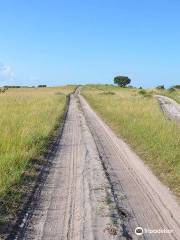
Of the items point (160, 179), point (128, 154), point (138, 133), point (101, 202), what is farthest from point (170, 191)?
point (138, 133)

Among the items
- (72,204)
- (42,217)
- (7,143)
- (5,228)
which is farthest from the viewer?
(7,143)

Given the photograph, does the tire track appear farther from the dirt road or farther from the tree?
the tree

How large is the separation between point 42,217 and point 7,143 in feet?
22.1

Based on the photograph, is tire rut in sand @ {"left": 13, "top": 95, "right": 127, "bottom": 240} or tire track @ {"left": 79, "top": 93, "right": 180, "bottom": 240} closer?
tire rut in sand @ {"left": 13, "top": 95, "right": 127, "bottom": 240}

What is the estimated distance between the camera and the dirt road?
A: 7.42 metres

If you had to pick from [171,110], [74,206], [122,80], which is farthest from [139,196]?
[122,80]

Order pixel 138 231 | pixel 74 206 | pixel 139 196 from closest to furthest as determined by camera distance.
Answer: pixel 138 231 → pixel 74 206 → pixel 139 196

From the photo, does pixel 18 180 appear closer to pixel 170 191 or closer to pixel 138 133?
pixel 170 191

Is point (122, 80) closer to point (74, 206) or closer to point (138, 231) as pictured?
point (74, 206)

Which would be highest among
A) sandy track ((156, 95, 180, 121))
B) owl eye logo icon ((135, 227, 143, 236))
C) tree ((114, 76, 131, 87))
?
owl eye logo icon ((135, 227, 143, 236))

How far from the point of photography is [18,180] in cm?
1040

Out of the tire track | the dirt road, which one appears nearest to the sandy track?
the tire track

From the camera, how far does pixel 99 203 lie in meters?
8.88

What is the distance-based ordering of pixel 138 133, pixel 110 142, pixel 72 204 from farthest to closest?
pixel 138 133 < pixel 110 142 < pixel 72 204
